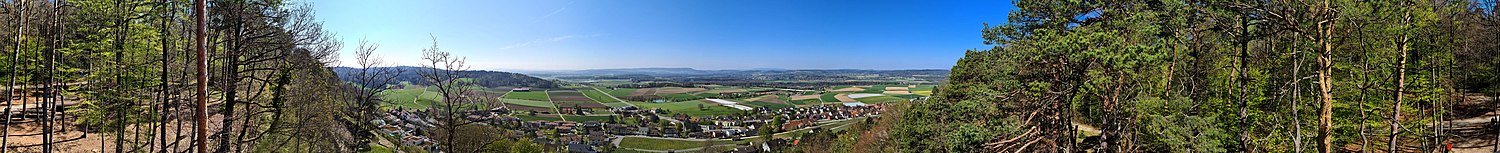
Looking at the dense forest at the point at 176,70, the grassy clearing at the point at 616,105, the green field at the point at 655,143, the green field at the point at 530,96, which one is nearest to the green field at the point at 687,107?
the grassy clearing at the point at 616,105

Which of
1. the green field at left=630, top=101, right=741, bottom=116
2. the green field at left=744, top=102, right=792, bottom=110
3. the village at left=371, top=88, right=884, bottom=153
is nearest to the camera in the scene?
the village at left=371, top=88, right=884, bottom=153

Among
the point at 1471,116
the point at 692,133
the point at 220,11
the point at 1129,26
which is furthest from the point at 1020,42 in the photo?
the point at 692,133

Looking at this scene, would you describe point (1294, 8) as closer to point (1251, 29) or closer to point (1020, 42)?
point (1251, 29)

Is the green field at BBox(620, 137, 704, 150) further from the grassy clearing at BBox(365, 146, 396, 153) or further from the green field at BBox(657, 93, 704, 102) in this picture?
the green field at BBox(657, 93, 704, 102)

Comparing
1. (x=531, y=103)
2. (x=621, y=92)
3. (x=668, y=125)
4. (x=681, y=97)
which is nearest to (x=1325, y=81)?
(x=668, y=125)

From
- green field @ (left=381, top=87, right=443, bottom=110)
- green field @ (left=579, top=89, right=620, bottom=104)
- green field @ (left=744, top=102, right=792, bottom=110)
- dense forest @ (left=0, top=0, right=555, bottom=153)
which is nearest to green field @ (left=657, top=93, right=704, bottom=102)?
green field @ (left=579, top=89, right=620, bottom=104)
